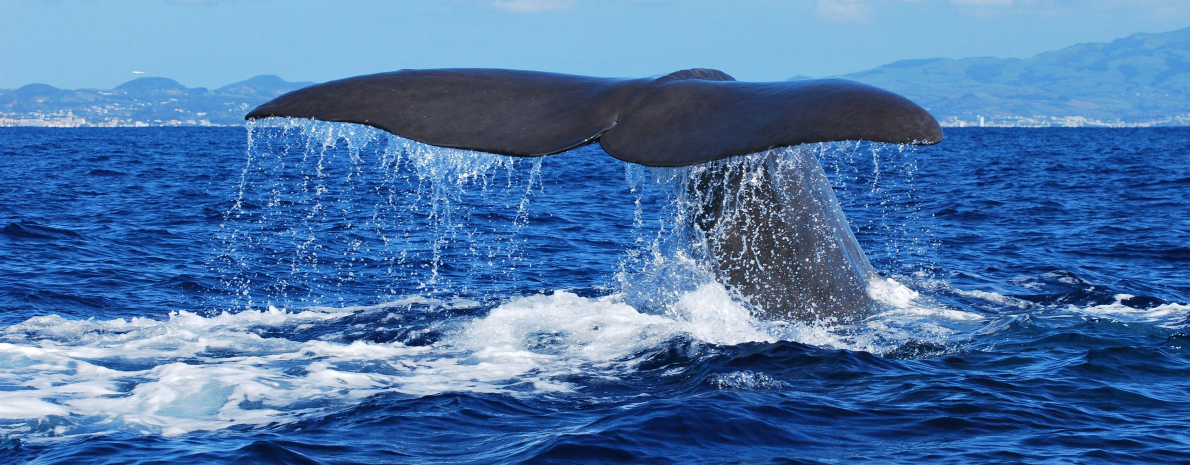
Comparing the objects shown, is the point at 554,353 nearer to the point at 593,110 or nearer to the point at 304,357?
the point at 304,357

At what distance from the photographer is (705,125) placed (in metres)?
4.27

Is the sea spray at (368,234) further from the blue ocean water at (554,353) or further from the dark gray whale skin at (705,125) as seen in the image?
the dark gray whale skin at (705,125)

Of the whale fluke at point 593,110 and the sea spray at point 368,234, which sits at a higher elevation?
the whale fluke at point 593,110

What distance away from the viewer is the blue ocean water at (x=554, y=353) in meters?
4.86

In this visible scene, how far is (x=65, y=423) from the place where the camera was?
511 cm

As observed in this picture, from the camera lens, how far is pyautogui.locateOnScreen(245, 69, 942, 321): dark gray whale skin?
3.85 metres

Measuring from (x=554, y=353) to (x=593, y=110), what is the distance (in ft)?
7.80

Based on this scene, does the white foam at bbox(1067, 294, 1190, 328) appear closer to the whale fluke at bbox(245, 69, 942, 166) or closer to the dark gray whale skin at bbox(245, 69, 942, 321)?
the dark gray whale skin at bbox(245, 69, 942, 321)

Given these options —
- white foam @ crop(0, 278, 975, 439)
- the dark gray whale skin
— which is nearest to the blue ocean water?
white foam @ crop(0, 278, 975, 439)

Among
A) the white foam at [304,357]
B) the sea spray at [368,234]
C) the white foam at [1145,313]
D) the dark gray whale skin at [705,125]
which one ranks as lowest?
the sea spray at [368,234]

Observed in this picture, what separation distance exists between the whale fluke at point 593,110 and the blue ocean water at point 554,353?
0.89ft

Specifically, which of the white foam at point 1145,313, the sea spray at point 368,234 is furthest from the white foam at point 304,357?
the white foam at point 1145,313

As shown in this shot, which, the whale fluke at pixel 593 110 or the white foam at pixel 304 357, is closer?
the whale fluke at pixel 593 110

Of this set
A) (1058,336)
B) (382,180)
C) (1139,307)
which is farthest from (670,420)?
(382,180)
